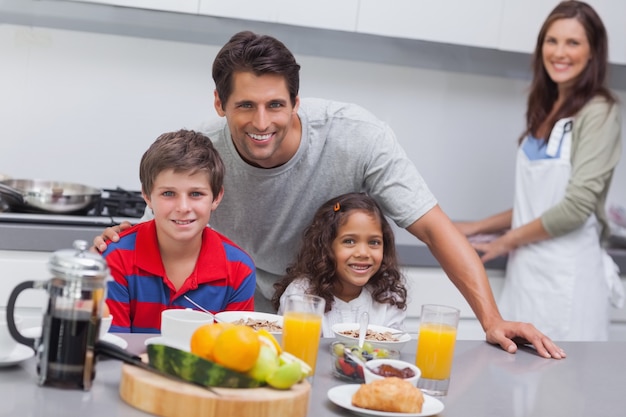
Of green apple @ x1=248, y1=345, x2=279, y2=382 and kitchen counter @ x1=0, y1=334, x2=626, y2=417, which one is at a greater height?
green apple @ x1=248, y1=345, x2=279, y2=382

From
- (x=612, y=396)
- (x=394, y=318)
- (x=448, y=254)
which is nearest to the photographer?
(x=612, y=396)

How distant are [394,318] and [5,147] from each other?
1477 millimetres

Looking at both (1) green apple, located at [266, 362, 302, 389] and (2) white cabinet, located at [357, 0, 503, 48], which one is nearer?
(1) green apple, located at [266, 362, 302, 389]

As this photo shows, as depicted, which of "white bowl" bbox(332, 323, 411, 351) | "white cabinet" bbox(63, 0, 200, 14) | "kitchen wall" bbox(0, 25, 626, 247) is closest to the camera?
"white bowl" bbox(332, 323, 411, 351)

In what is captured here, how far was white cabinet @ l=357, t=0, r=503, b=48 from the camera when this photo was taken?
10.7ft

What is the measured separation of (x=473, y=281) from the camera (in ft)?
7.50

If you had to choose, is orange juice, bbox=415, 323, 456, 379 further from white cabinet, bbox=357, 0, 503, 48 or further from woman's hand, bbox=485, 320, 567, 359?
white cabinet, bbox=357, 0, 503, 48

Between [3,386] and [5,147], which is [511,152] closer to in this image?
[5,147]

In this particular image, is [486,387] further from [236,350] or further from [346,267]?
[346,267]

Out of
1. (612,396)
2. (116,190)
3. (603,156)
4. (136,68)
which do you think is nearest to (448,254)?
(612,396)

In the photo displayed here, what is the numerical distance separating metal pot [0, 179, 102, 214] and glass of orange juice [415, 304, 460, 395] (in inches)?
63.8

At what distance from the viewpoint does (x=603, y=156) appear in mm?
3172

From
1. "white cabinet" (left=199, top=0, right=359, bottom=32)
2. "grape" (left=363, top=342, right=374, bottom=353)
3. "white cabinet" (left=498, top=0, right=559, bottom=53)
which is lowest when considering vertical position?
"grape" (left=363, top=342, right=374, bottom=353)

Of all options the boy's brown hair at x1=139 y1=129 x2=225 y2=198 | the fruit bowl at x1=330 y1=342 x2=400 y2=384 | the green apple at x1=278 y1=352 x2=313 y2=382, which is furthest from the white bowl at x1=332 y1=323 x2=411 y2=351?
the boy's brown hair at x1=139 y1=129 x2=225 y2=198
